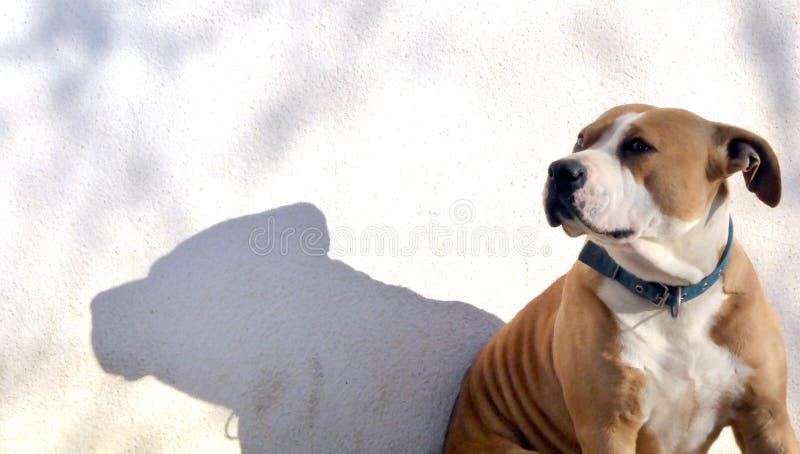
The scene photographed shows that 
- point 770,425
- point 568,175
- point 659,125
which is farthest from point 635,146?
point 770,425

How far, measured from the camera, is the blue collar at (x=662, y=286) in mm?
1964

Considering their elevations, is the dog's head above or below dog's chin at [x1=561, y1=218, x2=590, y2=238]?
above

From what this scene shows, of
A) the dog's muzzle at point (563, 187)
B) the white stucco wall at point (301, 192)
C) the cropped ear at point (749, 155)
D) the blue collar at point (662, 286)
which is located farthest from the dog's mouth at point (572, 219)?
the white stucco wall at point (301, 192)

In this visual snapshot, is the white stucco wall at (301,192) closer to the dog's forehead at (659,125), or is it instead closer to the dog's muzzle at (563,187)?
the dog's forehead at (659,125)

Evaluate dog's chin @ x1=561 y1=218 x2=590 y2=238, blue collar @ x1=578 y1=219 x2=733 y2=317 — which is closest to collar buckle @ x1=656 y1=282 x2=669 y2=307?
blue collar @ x1=578 y1=219 x2=733 y2=317

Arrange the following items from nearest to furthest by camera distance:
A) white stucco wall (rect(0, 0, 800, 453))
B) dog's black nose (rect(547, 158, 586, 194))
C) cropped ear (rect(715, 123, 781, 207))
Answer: dog's black nose (rect(547, 158, 586, 194)), cropped ear (rect(715, 123, 781, 207)), white stucco wall (rect(0, 0, 800, 453))

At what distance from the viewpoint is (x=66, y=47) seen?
97.5 inches

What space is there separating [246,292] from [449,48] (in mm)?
1054

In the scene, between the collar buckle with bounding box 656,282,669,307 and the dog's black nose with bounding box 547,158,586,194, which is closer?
the dog's black nose with bounding box 547,158,586,194

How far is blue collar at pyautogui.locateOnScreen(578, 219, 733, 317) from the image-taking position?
1.96 metres

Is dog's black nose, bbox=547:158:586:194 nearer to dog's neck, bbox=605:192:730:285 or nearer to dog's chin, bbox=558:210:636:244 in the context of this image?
dog's chin, bbox=558:210:636:244

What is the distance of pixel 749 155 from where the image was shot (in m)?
1.92

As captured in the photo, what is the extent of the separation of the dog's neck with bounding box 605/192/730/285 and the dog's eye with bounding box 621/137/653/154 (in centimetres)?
21

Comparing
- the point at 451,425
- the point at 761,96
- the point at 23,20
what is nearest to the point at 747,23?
the point at 761,96
